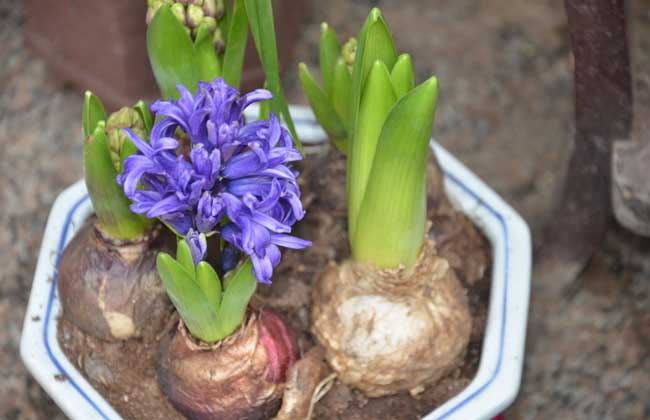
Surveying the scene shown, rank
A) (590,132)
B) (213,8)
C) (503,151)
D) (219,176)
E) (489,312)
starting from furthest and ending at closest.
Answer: (503,151) < (590,132) < (489,312) < (213,8) < (219,176)

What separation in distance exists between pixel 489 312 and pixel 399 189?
0.20 metres

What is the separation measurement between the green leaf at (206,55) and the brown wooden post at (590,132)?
14.4 inches

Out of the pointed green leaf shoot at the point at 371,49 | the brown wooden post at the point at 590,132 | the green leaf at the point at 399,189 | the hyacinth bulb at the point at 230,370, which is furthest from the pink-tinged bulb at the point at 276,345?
the brown wooden post at the point at 590,132

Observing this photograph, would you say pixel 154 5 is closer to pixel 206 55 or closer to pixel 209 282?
pixel 206 55

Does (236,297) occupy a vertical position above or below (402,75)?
below

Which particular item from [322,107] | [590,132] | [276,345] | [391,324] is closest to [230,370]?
[276,345]

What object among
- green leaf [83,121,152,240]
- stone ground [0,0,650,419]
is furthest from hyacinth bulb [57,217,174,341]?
stone ground [0,0,650,419]

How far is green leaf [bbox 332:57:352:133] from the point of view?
100cm

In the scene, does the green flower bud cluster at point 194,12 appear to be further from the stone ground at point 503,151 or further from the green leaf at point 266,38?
the stone ground at point 503,151

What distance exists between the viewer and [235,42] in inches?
37.8

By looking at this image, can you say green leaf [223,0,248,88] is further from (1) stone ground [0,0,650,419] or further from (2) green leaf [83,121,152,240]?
(1) stone ground [0,0,650,419]

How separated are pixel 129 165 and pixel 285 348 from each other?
261 mm

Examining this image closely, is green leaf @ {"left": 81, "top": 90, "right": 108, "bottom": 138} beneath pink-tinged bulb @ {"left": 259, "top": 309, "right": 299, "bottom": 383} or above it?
above

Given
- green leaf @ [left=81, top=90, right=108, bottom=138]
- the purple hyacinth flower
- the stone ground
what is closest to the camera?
the purple hyacinth flower
